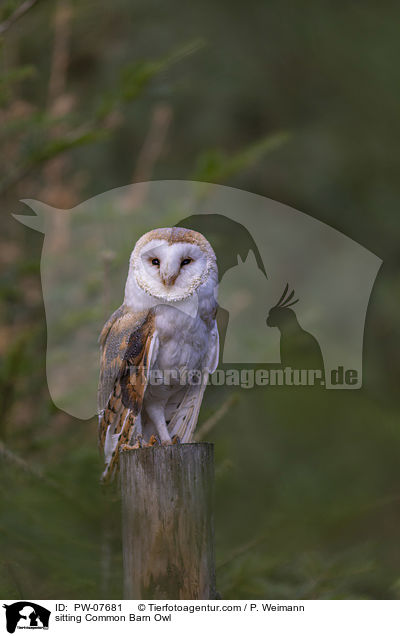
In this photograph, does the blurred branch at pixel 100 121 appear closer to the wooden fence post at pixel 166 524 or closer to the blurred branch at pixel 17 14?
the blurred branch at pixel 17 14

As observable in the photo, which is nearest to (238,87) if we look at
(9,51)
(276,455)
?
(9,51)

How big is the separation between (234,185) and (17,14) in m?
3.22

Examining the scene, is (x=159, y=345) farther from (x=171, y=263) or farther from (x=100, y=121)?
(x=100, y=121)

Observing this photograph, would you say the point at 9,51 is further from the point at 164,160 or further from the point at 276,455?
the point at 276,455

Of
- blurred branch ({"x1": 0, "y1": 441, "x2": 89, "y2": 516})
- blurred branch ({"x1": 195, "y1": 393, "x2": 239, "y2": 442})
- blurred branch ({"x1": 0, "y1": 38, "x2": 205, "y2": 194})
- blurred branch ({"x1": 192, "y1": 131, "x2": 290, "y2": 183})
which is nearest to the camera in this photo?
blurred branch ({"x1": 0, "y1": 441, "x2": 89, "y2": 516})

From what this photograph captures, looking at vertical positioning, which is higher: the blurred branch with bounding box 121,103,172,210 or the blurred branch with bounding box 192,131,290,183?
the blurred branch with bounding box 121,103,172,210

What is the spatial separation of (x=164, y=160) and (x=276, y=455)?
255 cm

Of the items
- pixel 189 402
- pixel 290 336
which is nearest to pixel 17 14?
pixel 189 402

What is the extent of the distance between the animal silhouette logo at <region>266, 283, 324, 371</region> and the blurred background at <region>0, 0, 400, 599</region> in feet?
0.88

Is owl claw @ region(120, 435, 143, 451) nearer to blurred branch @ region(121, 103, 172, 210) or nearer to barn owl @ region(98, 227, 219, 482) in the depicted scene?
barn owl @ region(98, 227, 219, 482)

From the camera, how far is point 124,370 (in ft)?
5.87

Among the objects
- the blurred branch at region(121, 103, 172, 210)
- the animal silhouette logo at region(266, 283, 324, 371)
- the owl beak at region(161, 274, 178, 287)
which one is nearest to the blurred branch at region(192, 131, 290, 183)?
the blurred branch at region(121, 103, 172, 210)
